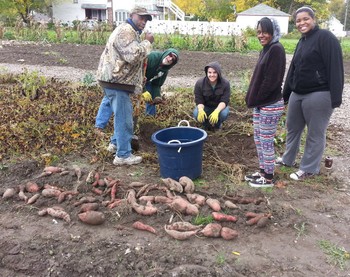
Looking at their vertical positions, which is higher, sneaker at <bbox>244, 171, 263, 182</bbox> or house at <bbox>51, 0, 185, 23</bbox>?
house at <bbox>51, 0, 185, 23</bbox>

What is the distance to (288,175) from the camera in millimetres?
3887

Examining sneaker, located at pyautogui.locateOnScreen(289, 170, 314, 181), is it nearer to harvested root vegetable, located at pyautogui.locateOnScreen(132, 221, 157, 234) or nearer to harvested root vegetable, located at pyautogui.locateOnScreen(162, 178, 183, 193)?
harvested root vegetable, located at pyautogui.locateOnScreen(162, 178, 183, 193)

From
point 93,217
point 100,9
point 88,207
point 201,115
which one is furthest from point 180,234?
point 100,9

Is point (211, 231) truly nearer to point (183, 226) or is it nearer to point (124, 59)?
point (183, 226)

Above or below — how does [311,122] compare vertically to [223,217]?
above

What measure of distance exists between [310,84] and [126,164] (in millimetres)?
2053

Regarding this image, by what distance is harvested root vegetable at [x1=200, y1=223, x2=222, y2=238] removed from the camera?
2736mm

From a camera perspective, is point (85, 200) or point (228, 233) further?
point (85, 200)

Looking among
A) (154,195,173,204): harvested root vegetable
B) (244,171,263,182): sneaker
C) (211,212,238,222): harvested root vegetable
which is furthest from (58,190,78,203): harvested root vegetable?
(244,171,263,182): sneaker

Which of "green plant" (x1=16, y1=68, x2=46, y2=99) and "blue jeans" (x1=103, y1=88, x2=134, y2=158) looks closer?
"blue jeans" (x1=103, y1=88, x2=134, y2=158)

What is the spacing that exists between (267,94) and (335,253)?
143 centimetres

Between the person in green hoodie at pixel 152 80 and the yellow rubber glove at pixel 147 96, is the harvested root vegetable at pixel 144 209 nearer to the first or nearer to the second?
the person in green hoodie at pixel 152 80

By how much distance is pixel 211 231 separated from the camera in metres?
2.74

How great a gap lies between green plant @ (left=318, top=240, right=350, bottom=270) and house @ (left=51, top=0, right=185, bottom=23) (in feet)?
122
